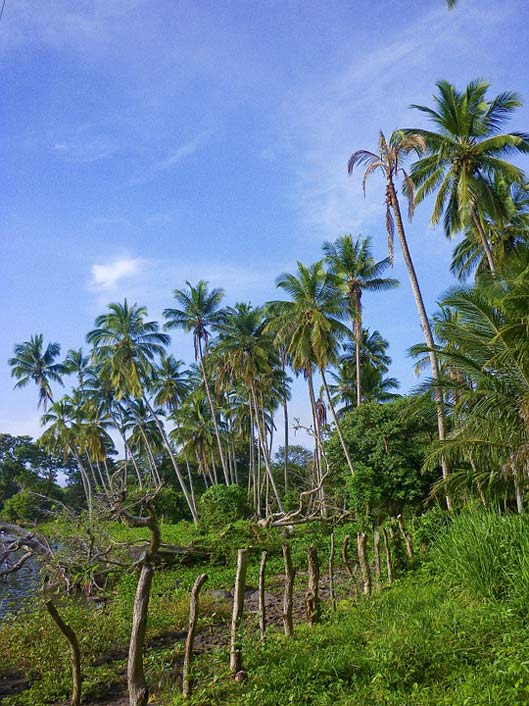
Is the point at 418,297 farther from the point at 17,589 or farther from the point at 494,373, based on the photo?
the point at 17,589

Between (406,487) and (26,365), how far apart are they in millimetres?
29746

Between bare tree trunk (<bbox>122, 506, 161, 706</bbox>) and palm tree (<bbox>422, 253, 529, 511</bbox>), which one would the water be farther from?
palm tree (<bbox>422, 253, 529, 511</bbox>)

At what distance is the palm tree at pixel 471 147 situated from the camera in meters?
15.8

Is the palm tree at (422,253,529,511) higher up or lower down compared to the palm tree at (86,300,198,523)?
lower down

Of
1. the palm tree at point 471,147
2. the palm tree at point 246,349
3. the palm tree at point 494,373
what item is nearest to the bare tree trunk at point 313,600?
the palm tree at point 494,373

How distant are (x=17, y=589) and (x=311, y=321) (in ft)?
47.8

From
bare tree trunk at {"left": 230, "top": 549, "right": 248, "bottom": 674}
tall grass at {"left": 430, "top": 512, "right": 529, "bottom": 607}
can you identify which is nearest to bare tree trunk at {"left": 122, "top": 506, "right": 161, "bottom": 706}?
bare tree trunk at {"left": 230, "top": 549, "right": 248, "bottom": 674}

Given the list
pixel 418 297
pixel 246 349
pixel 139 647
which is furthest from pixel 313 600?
pixel 246 349

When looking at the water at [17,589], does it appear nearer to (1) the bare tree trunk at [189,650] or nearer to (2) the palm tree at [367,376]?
(1) the bare tree trunk at [189,650]

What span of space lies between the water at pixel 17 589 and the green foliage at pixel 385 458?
38.0 ft

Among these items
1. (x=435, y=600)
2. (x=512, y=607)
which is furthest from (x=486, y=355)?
(x=512, y=607)

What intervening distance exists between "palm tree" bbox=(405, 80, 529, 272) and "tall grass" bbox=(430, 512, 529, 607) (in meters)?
9.93

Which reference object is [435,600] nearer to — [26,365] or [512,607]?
[512,607]

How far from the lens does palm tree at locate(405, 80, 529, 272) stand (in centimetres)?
1575
